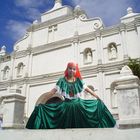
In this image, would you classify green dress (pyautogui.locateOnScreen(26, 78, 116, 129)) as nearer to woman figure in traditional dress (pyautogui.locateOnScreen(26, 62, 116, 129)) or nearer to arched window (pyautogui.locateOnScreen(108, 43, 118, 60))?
woman figure in traditional dress (pyautogui.locateOnScreen(26, 62, 116, 129))

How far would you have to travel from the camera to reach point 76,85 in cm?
576

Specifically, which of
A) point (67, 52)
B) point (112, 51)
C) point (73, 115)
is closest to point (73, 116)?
point (73, 115)

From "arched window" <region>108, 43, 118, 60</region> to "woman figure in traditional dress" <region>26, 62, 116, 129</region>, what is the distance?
980 centimetres

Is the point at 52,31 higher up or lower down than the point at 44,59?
higher up

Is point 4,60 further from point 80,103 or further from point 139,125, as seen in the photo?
point 139,125

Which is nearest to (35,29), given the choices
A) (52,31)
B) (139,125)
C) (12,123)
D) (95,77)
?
(52,31)

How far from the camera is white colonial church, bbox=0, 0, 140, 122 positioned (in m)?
14.7

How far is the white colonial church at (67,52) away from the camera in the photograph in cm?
1471

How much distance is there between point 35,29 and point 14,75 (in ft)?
15.1
